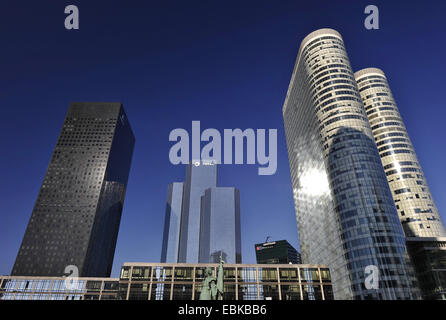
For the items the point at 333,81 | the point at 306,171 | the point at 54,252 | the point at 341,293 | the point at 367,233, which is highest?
the point at 333,81

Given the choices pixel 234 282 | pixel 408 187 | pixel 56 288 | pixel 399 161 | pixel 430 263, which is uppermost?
pixel 399 161

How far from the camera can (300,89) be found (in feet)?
512

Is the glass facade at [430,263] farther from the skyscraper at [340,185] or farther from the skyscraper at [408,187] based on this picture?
the skyscraper at [340,185]

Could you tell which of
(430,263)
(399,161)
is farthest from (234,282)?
(399,161)

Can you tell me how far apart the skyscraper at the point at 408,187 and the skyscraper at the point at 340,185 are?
52.9 ft

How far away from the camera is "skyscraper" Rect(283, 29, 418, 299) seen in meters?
91.5

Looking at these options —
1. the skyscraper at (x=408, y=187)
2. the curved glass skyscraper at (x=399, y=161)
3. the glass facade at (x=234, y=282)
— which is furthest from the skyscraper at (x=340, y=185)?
the curved glass skyscraper at (x=399, y=161)

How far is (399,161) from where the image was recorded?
146 m

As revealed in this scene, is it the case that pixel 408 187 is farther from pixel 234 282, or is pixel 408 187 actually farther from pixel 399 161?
pixel 234 282

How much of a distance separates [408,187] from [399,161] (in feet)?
46.1

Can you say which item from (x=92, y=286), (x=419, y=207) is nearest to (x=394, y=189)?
(x=419, y=207)

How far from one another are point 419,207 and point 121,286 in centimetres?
13697

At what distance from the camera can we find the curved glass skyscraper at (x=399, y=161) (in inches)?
5192
